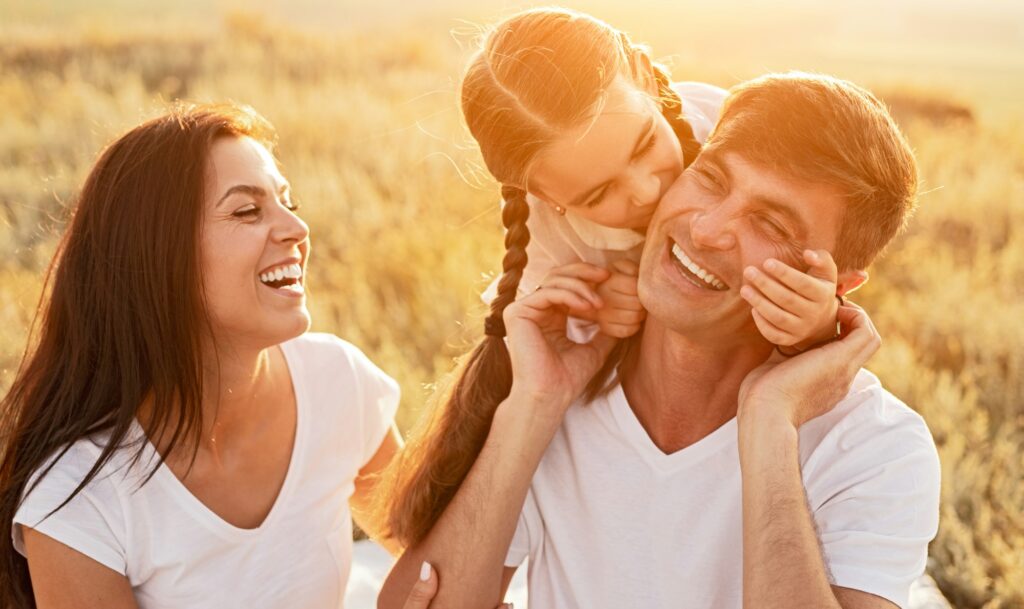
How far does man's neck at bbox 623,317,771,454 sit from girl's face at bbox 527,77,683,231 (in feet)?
1.30

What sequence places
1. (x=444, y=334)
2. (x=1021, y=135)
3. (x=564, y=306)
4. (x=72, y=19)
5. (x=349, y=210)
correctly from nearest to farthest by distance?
(x=564, y=306) → (x=444, y=334) → (x=349, y=210) → (x=1021, y=135) → (x=72, y=19)

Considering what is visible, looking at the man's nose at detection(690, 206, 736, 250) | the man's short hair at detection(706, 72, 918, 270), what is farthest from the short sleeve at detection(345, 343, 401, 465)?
the man's short hair at detection(706, 72, 918, 270)

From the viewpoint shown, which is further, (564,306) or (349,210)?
(349,210)

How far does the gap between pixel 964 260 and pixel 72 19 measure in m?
15.2

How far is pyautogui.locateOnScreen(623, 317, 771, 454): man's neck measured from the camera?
286cm

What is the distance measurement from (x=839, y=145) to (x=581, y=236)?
3.02 ft

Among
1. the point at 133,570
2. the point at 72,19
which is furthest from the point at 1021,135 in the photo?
the point at 72,19

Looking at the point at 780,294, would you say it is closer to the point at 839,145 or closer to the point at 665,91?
the point at 839,145

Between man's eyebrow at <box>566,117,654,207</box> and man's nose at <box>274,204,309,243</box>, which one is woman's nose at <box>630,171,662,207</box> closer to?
man's eyebrow at <box>566,117,654,207</box>

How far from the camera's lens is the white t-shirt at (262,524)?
9.09 feet

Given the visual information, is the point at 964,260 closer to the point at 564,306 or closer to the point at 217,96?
the point at 564,306

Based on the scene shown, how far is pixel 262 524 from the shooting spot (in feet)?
10.2

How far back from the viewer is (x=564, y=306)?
10.2 feet

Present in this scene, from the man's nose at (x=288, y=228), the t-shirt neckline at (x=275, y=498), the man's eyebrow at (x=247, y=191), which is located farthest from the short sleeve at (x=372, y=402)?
the man's eyebrow at (x=247, y=191)
